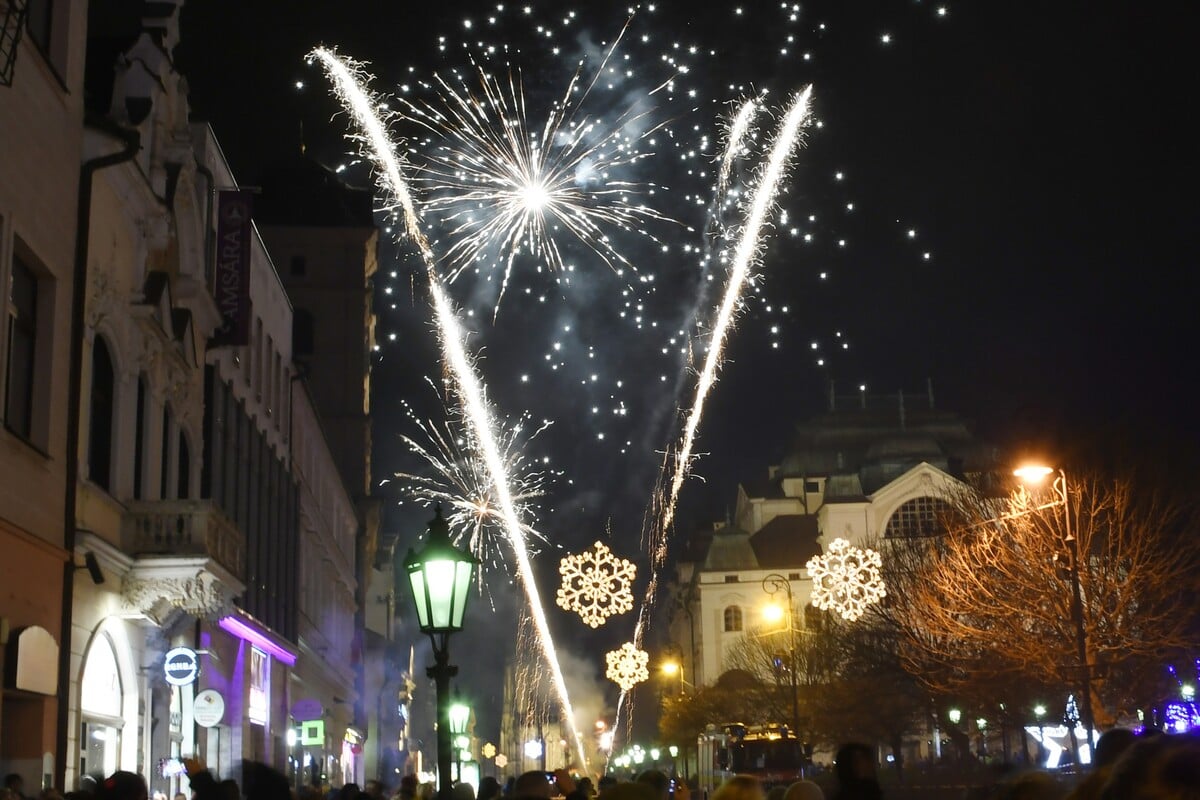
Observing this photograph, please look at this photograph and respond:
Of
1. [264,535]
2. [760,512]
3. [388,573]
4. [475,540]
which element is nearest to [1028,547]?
[475,540]

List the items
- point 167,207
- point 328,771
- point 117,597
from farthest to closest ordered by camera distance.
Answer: point 328,771 < point 167,207 < point 117,597

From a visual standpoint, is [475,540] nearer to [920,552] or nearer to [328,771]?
[328,771]

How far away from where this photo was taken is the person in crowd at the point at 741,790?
28.4ft

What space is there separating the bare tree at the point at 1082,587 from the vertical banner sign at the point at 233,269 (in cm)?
1708

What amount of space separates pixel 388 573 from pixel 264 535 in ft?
173

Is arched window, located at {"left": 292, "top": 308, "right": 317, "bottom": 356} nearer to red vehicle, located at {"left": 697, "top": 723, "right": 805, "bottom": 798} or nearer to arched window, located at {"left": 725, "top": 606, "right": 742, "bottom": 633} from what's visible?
red vehicle, located at {"left": 697, "top": 723, "right": 805, "bottom": 798}

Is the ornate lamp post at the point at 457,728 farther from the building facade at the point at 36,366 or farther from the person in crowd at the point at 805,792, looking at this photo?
the person in crowd at the point at 805,792

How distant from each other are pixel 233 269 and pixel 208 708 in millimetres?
8880

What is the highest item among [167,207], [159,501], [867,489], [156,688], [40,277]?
[867,489]

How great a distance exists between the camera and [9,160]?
1662 centimetres

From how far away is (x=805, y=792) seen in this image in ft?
27.7

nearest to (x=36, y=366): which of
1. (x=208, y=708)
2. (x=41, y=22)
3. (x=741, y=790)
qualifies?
(x=41, y=22)

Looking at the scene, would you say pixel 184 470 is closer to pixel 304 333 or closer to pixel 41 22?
pixel 41 22

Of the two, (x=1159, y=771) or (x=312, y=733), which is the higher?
(x=312, y=733)
